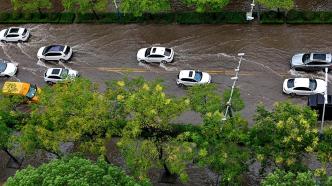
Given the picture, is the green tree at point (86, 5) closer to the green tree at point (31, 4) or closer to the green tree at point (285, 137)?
the green tree at point (31, 4)

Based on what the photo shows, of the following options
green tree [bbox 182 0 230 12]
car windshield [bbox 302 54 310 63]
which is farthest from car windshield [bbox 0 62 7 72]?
car windshield [bbox 302 54 310 63]

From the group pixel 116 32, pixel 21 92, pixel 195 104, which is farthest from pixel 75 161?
pixel 116 32

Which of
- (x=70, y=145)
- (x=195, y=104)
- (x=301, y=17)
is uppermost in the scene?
(x=301, y=17)

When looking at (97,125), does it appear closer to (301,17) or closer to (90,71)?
(90,71)

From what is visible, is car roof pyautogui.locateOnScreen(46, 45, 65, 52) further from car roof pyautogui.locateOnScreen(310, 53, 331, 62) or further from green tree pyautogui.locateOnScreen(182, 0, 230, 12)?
car roof pyautogui.locateOnScreen(310, 53, 331, 62)

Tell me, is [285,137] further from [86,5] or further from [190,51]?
[86,5]

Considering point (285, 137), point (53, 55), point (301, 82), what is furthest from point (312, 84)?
point (53, 55)
